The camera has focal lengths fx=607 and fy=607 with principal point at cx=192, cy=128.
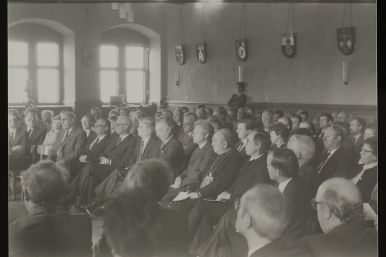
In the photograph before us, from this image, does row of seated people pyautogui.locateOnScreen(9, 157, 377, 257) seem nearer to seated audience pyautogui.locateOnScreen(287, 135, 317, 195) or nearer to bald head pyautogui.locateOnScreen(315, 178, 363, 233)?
bald head pyautogui.locateOnScreen(315, 178, 363, 233)

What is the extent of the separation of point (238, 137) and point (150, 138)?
0.83 m

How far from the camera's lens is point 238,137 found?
5.73 metres

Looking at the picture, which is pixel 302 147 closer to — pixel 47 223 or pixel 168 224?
pixel 168 224

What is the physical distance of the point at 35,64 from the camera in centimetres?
543

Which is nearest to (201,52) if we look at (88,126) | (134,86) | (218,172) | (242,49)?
(242,49)

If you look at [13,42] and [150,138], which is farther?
[150,138]

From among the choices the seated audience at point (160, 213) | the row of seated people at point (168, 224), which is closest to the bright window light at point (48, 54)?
the row of seated people at point (168, 224)

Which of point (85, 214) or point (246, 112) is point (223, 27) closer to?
point (246, 112)

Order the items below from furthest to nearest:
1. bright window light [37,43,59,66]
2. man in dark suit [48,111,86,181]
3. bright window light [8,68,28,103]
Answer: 1. man in dark suit [48,111,86,181]
2. bright window light [37,43,59,66]
3. bright window light [8,68,28,103]

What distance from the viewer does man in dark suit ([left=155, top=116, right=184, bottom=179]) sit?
5676 mm

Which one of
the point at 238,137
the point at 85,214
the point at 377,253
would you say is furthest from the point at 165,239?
the point at 377,253

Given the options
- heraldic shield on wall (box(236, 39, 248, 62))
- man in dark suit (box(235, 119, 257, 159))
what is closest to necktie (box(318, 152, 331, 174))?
man in dark suit (box(235, 119, 257, 159))

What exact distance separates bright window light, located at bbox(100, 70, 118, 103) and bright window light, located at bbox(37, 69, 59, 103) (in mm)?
410

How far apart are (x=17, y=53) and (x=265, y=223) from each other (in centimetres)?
266
